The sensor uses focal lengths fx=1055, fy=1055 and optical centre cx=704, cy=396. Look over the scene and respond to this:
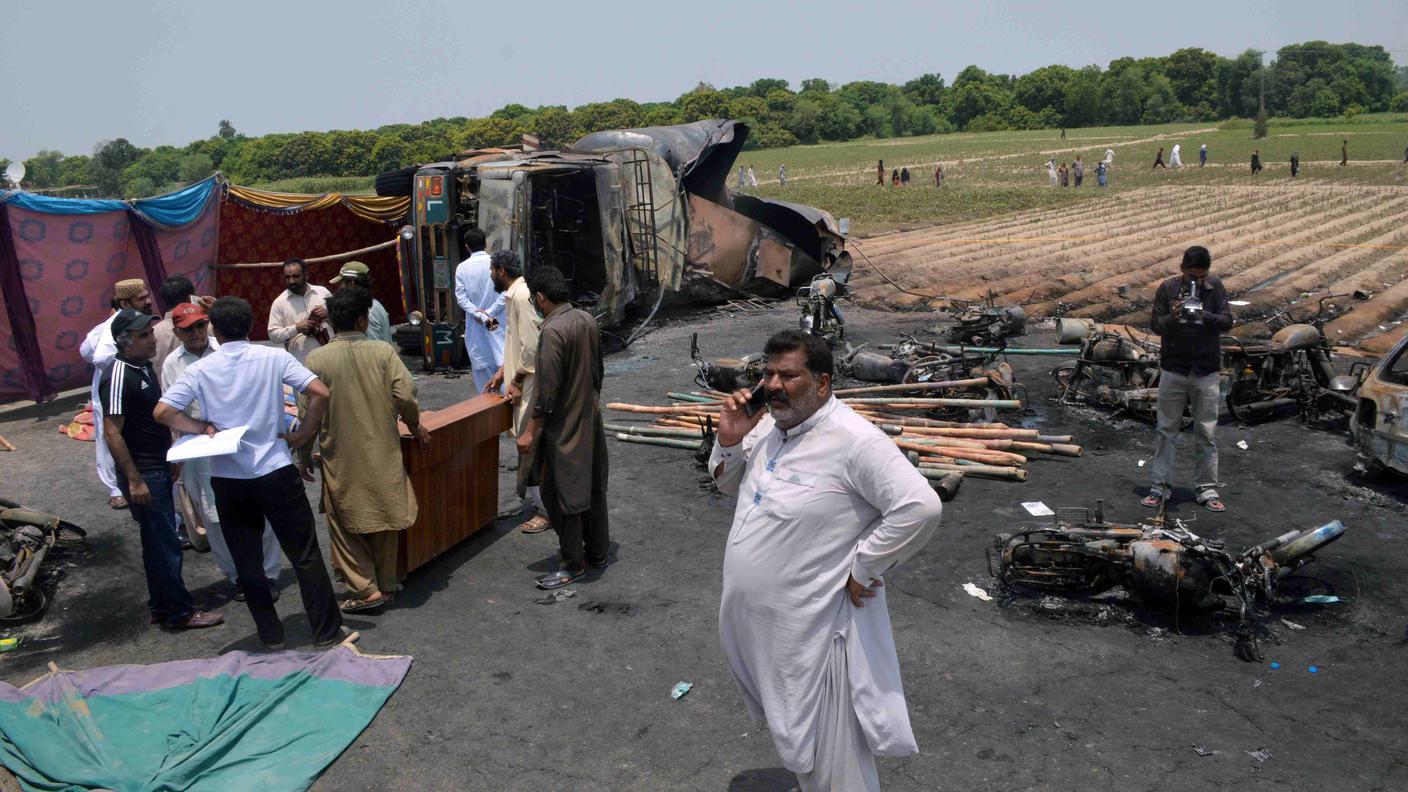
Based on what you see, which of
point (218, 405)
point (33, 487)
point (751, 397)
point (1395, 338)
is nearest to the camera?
point (751, 397)

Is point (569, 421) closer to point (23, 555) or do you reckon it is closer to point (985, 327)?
point (23, 555)

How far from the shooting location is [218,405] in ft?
17.8

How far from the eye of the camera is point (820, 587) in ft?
11.9

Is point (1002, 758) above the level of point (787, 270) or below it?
below

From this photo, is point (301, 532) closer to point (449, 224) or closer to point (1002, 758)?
point (1002, 758)

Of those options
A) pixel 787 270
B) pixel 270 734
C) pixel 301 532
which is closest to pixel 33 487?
pixel 301 532

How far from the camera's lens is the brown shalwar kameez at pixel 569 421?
6547mm

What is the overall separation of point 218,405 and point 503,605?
85.0 inches

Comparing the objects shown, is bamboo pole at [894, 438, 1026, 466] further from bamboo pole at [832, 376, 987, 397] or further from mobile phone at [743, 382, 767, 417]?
mobile phone at [743, 382, 767, 417]

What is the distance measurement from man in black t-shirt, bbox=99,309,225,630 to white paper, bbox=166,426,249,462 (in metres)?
0.62

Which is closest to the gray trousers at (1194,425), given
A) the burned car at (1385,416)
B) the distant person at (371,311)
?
the burned car at (1385,416)

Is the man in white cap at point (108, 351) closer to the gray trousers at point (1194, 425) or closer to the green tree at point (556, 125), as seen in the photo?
the gray trousers at point (1194, 425)

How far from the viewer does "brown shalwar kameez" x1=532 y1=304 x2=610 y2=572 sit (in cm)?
655

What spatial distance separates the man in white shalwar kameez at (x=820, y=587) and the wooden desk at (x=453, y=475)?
352 centimetres
